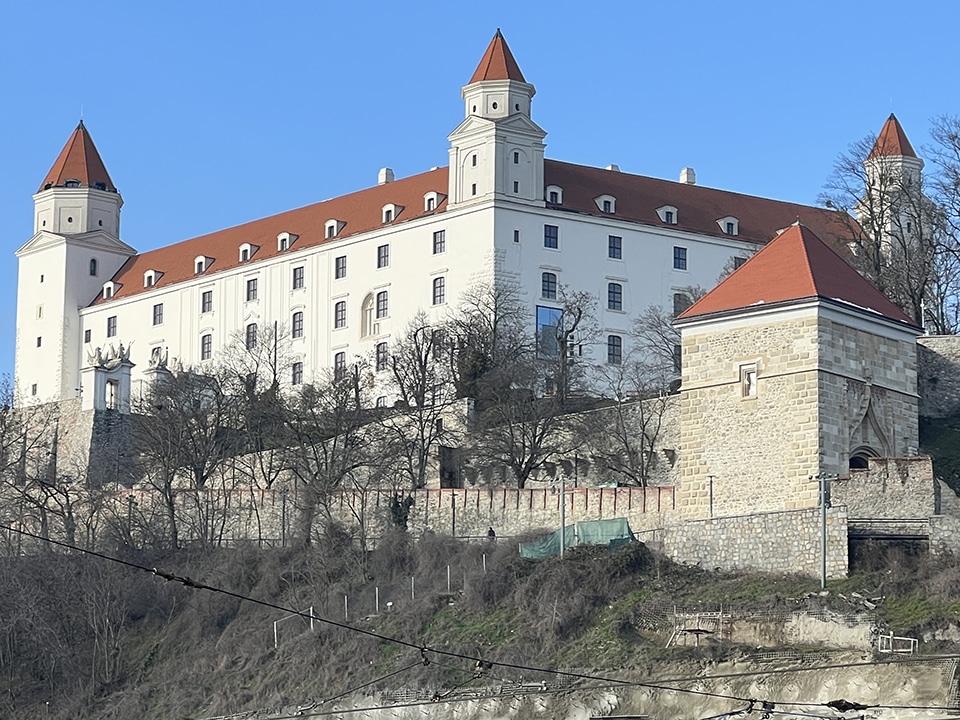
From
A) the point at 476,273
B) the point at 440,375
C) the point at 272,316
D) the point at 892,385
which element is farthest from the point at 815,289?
the point at 272,316

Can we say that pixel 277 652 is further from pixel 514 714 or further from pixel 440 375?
pixel 440 375

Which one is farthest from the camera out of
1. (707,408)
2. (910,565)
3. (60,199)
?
(60,199)

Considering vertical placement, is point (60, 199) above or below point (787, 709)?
above

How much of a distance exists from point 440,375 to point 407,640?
20.4 m

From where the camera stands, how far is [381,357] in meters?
74.9

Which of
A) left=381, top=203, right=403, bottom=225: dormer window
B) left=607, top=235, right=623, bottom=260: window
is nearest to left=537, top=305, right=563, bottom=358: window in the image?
left=607, top=235, right=623, bottom=260: window

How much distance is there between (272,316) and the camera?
264ft

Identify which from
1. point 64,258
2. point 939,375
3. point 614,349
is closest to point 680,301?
point 614,349

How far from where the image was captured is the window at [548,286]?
241 feet

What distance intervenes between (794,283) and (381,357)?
28.9 m

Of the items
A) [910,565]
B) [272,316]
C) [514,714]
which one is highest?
[272,316]

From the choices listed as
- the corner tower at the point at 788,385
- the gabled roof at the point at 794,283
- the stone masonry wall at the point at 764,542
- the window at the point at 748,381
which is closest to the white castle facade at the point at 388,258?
the gabled roof at the point at 794,283

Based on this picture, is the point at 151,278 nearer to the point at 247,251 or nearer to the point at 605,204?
the point at 247,251

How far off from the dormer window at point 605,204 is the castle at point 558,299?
5.4 inches
